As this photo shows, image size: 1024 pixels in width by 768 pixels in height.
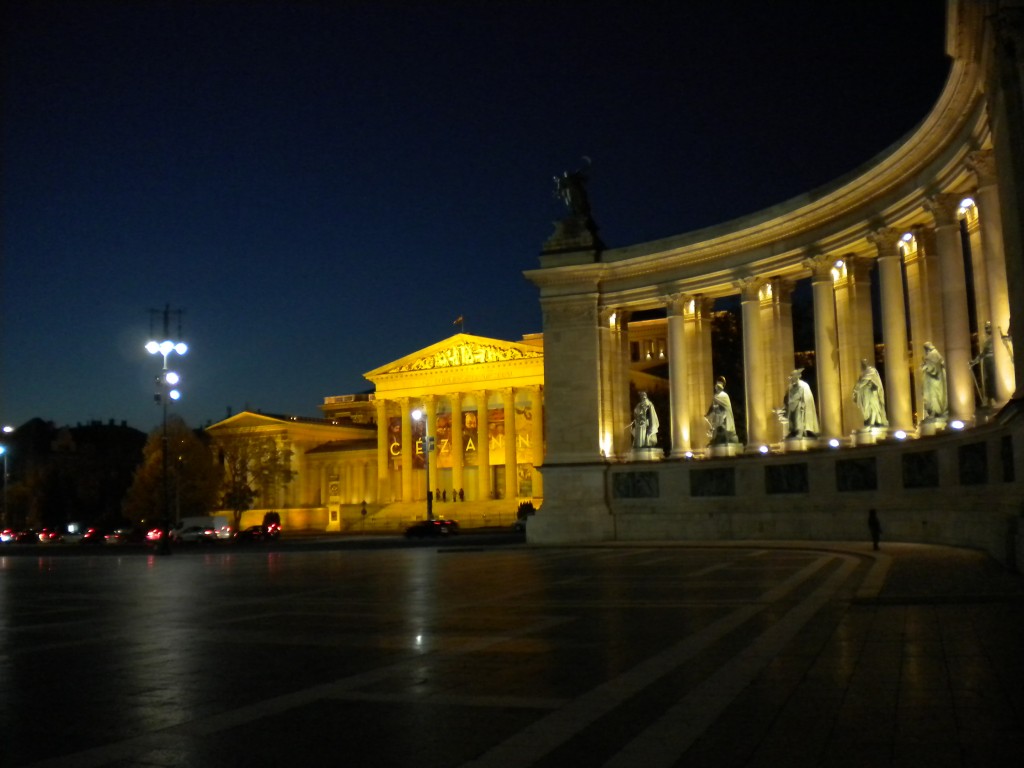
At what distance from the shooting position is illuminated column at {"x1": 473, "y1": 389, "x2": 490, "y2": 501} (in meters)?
101

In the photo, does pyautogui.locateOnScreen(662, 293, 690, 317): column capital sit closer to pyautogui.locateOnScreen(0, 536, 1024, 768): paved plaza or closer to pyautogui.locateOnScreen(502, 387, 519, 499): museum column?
pyautogui.locateOnScreen(0, 536, 1024, 768): paved plaza

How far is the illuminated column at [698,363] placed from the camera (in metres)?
47.2

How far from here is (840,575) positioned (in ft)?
75.2

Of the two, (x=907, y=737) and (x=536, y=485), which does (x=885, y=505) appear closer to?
(x=907, y=737)

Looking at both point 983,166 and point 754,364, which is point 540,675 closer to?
point 983,166

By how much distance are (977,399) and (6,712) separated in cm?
3093

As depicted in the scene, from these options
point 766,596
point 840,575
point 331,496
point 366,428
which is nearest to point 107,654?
point 766,596

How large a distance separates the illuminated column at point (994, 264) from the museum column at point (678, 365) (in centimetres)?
1758

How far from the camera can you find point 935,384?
32.8 metres

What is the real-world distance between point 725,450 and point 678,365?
479 centimetres

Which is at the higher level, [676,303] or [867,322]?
[676,303]

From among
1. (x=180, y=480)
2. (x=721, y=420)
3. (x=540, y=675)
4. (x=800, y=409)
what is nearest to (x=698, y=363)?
(x=721, y=420)

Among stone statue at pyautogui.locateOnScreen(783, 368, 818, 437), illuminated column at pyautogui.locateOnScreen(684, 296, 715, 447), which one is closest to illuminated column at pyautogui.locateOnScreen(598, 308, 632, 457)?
illuminated column at pyautogui.locateOnScreen(684, 296, 715, 447)

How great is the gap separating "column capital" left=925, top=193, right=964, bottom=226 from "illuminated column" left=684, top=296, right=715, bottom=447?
15.0m
